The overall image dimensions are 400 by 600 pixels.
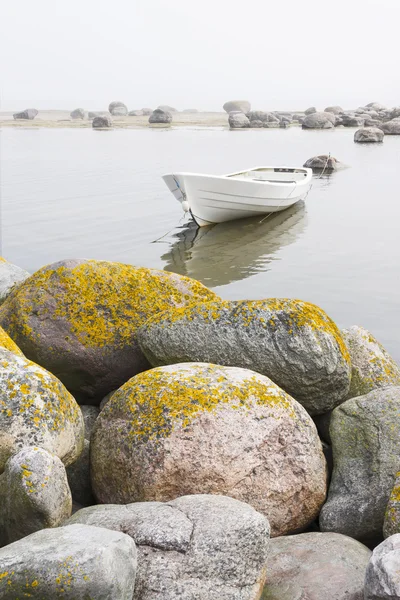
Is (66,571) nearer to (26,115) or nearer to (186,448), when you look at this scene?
(186,448)

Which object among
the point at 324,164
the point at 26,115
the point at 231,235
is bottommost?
the point at 231,235

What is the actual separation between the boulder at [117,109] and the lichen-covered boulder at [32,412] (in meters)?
134

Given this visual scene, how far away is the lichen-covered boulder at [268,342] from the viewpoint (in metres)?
5.86

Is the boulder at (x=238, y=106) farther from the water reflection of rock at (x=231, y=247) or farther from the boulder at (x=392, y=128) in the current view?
the water reflection of rock at (x=231, y=247)

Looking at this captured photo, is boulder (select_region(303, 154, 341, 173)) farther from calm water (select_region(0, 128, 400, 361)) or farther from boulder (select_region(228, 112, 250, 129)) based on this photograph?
boulder (select_region(228, 112, 250, 129))

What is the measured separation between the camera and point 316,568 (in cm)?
438

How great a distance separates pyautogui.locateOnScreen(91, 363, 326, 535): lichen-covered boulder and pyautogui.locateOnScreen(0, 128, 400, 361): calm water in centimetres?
672

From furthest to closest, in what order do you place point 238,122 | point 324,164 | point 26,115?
1. point 26,115
2. point 238,122
3. point 324,164

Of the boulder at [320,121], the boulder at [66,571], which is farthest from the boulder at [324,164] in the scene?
the boulder at [320,121]

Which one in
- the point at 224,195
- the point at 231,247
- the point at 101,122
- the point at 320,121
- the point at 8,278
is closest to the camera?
the point at 8,278

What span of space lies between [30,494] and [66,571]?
34.2 inches

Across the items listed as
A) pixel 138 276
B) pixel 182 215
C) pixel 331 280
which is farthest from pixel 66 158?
pixel 138 276

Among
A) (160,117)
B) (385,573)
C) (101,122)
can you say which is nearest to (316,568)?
(385,573)

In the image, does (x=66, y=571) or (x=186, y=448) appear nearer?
(x=66, y=571)
